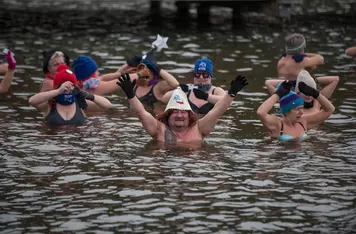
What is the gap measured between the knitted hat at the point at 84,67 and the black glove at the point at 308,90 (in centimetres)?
463

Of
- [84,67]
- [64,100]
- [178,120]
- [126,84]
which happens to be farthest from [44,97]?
[178,120]

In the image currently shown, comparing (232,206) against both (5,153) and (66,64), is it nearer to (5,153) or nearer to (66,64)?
(5,153)

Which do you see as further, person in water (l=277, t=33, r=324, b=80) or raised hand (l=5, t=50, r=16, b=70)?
person in water (l=277, t=33, r=324, b=80)

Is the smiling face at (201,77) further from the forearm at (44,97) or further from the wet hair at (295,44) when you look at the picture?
the wet hair at (295,44)

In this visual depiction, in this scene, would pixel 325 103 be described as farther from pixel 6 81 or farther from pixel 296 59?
pixel 6 81

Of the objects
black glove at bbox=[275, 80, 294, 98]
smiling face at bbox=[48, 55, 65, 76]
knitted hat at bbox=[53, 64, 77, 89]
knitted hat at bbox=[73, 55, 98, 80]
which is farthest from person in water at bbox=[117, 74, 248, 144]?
knitted hat at bbox=[73, 55, 98, 80]

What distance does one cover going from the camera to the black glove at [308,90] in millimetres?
14359

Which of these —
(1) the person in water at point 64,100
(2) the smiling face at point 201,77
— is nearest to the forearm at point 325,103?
(2) the smiling face at point 201,77

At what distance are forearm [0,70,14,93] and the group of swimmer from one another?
0.02 meters

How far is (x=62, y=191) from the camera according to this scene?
1135cm

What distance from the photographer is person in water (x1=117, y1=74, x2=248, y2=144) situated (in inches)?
536

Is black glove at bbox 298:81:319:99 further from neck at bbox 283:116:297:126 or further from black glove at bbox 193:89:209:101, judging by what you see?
black glove at bbox 193:89:209:101

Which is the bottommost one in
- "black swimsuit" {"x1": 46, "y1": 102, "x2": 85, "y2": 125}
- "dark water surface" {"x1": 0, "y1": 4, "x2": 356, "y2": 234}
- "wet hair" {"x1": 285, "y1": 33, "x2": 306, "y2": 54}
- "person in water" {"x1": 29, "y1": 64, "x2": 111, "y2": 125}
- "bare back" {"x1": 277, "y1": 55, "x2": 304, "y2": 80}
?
"dark water surface" {"x1": 0, "y1": 4, "x2": 356, "y2": 234}

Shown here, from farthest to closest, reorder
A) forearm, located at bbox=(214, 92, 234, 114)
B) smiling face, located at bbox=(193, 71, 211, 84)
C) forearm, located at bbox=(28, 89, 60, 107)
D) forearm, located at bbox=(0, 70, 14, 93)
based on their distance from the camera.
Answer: forearm, located at bbox=(0, 70, 14, 93) → smiling face, located at bbox=(193, 71, 211, 84) → forearm, located at bbox=(28, 89, 60, 107) → forearm, located at bbox=(214, 92, 234, 114)
